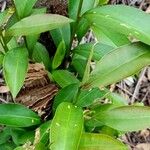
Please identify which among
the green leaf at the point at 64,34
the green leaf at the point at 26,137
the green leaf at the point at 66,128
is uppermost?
the green leaf at the point at 64,34

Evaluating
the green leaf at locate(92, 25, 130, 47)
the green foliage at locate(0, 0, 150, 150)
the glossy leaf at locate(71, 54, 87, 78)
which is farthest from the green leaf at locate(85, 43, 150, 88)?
the glossy leaf at locate(71, 54, 87, 78)

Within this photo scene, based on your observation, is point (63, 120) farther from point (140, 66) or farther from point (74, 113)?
point (140, 66)

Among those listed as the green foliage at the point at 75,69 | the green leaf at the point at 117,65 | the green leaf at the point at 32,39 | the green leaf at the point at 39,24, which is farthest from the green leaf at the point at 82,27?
the green leaf at the point at 117,65

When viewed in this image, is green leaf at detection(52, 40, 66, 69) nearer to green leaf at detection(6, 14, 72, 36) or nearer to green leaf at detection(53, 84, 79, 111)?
green leaf at detection(53, 84, 79, 111)

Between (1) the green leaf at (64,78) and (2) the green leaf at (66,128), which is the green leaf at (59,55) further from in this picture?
(2) the green leaf at (66,128)

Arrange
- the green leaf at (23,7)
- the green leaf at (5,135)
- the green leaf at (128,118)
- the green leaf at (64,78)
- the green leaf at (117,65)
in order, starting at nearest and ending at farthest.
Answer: the green leaf at (117,65) → the green leaf at (128,118) → the green leaf at (23,7) → the green leaf at (64,78) → the green leaf at (5,135)

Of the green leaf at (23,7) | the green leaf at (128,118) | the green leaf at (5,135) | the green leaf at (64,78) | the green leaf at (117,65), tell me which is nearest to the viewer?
the green leaf at (117,65)

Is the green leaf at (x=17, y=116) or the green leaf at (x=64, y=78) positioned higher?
the green leaf at (x=64, y=78)

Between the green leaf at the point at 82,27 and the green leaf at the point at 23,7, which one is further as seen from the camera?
the green leaf at the point at 82,27
